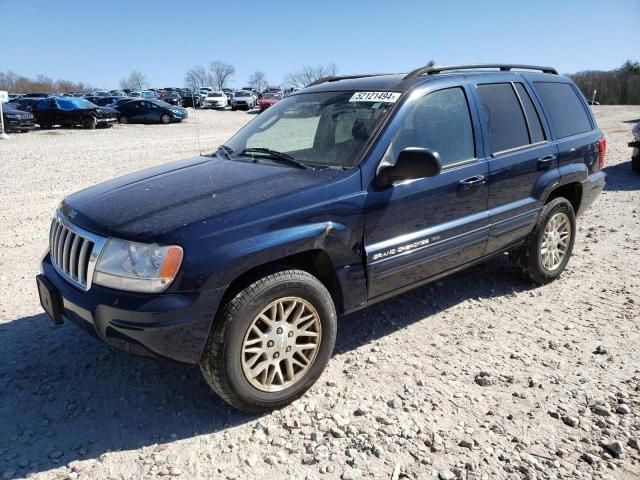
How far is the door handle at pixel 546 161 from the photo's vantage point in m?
4.28

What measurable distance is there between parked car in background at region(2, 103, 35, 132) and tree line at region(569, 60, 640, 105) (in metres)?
47.9

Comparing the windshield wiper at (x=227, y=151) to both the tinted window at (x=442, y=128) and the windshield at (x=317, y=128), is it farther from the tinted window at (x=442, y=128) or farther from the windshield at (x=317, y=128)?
the tinted window at (x=442, y=128)

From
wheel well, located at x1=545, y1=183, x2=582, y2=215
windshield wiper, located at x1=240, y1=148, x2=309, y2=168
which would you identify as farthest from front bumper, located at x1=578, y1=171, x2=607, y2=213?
windshield wiper, located at x1=240, y1=148, x2=309, y2=168

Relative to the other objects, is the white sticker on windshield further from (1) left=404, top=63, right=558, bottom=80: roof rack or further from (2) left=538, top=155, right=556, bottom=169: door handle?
(2) left=538, top=155, right=556, bottom=169: door handle

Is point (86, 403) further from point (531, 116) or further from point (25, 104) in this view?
point (25, 104)

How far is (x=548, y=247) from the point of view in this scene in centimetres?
468

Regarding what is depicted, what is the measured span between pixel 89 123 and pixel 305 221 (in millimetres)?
25967

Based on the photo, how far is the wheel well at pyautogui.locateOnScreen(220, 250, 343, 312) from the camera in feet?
9.00

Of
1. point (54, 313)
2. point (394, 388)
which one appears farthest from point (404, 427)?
point (54, 313)

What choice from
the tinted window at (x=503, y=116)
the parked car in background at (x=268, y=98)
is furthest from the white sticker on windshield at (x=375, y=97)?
the parked car in background at (x=268, y=98)

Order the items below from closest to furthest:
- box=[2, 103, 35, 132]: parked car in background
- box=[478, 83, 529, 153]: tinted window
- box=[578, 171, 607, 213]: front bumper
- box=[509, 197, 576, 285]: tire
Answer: box=[478, 83, 529, 153]: tinted window
box=[509, 197, 576, 285]: tire
box=[578, 171, 607, 213]: front bumper
box=[2, 103, 35, 132]: parked car in background

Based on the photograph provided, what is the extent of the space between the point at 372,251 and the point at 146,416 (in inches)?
64.7

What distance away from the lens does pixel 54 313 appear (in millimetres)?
2945

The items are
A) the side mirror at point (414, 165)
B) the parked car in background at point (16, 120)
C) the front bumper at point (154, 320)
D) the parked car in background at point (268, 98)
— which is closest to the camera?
the front bumper at point (154, 320)
